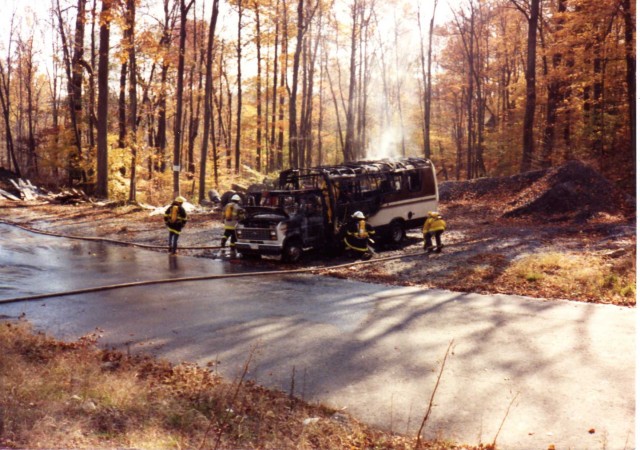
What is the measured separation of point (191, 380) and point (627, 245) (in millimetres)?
12820

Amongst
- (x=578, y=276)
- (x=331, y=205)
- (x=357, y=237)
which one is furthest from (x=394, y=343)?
(x=331, y=205)

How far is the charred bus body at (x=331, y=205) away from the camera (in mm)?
14852

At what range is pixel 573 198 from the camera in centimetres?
2125

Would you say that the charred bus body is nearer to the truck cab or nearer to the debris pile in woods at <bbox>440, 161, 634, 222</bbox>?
the truck cab

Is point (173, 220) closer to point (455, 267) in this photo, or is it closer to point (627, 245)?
A: point (455, 267)

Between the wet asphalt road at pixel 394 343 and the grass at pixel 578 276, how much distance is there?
0.92m

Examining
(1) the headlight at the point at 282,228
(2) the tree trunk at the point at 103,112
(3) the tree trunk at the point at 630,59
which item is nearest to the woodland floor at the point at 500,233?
(1) the headlight at the point at 282,228

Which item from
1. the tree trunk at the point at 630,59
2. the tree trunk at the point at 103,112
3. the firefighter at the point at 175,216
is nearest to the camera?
the firefighter at the point at 175,216

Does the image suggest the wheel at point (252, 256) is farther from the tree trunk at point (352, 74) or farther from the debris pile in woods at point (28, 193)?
the tree trunk at point (352, 74)

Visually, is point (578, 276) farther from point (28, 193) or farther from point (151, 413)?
point (28, 193)

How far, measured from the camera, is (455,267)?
1344 cm

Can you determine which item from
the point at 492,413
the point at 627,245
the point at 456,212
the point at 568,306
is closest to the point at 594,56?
the point at 456,212

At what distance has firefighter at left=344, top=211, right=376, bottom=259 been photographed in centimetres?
Result: 1512

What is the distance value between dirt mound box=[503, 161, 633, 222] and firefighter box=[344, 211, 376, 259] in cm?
928
